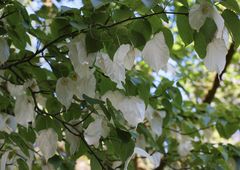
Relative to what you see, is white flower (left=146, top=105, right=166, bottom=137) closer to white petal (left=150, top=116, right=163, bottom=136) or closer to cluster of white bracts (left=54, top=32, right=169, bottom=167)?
white petal (left=150, top=116, right=163, bottom=136)

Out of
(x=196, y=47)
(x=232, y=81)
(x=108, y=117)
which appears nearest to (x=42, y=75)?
(x=108, y=117)

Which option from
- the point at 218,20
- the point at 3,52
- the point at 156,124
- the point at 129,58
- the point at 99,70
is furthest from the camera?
the point at 156,124

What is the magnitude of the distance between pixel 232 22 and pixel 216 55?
0.07 meters

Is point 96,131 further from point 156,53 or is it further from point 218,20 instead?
point 218,20

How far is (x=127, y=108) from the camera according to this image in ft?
3.21

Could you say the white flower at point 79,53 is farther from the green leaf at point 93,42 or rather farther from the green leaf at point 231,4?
the green leaf at point 231,4

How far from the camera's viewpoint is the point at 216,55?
32.2 inches

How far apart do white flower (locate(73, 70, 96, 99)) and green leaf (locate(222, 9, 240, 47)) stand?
292 mm

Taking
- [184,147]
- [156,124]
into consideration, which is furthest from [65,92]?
[184,147]

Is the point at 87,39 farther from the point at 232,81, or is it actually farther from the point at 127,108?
the point at 232,81

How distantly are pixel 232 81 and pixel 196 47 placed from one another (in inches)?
109

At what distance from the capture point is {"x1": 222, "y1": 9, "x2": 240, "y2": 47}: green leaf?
32.4 inches

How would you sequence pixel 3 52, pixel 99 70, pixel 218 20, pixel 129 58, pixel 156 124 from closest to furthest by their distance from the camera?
pixel 218 20
pixel 129 58
pixel 3 52
pixel 99 70
pixel 156 124

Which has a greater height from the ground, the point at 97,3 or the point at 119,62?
the point at 97,3
